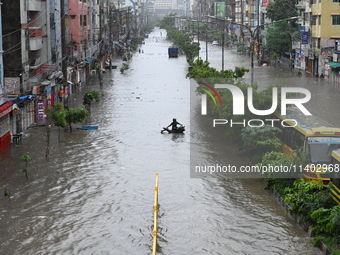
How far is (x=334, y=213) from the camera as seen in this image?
15.1 metres

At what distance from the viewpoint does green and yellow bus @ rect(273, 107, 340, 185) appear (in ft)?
65.5

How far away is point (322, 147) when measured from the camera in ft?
68.4

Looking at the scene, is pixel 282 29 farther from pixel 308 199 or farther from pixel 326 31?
pixel 308 199

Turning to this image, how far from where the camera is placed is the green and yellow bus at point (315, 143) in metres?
20.0

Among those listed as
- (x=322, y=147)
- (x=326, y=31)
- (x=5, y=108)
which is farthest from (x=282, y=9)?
(x=322, y=147)

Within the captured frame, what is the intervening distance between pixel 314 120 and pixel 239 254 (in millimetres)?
9034

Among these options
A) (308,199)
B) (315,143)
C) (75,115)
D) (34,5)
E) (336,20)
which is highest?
(34,5)

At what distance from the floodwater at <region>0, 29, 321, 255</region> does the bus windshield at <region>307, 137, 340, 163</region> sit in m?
1.98

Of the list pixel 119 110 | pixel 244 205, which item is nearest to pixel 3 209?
pixel 244 205

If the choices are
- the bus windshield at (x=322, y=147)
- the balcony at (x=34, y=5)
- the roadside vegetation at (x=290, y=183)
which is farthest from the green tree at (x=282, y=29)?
the bus windshield at (x=322, y=147)

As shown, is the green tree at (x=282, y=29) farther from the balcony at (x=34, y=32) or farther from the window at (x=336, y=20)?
the balcony at (x=34, y=32)

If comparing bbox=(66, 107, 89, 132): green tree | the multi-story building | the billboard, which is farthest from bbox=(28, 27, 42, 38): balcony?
the billboard

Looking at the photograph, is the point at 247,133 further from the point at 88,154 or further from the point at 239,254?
the point at 239,254

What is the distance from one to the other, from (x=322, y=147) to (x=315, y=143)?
0.26 m
